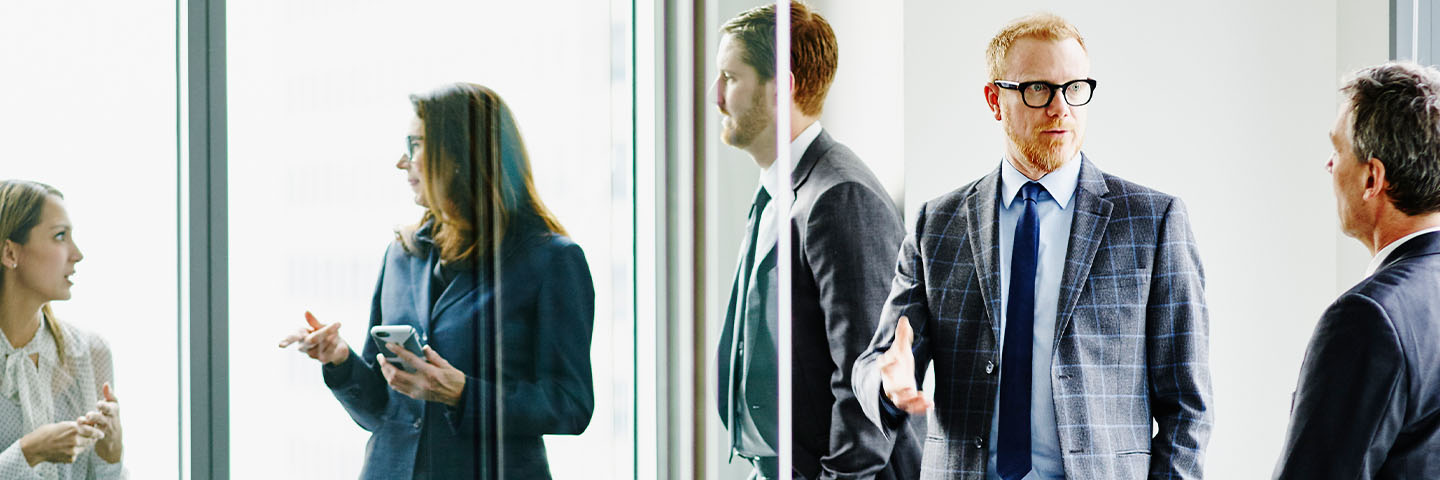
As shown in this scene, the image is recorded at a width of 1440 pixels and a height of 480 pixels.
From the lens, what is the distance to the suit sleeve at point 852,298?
1169 mm

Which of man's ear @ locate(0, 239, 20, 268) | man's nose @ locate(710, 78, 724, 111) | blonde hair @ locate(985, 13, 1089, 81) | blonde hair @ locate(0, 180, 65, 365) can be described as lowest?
man's ear @ locate(0, 239, 20, 268)

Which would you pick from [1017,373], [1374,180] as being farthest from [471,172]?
[1374,180]

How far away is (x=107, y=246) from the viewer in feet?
1.12

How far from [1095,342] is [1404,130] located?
551 mm

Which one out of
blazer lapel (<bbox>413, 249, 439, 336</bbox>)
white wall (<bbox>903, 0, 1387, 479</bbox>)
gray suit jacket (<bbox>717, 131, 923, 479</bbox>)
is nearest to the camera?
blazer lapel (<bbox>413, 249, 439, 336</bbox>)

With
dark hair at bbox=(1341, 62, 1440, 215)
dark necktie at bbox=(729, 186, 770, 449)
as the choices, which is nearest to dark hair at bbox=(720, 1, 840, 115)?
dark necktie at bbox=(729, 186, 770, 449)

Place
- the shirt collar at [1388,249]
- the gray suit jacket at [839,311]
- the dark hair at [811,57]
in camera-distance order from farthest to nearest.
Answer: the shirt collar at [1388,249] < the gray suit jacket at [839,311] < the dark hair at [811,57]

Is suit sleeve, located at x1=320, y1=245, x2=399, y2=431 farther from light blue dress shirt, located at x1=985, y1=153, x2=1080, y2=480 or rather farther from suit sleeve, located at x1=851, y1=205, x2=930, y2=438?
light blue dress shirt, located at x1=985, y1=153, x2=1080, y2=480

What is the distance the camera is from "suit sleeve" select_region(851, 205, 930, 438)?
119cm

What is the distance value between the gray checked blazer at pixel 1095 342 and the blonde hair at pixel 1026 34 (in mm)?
188

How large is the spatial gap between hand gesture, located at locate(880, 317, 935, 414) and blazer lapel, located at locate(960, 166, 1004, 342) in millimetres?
122

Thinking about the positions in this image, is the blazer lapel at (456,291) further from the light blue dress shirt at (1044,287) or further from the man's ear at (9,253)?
the light blue dress shirt at (1044,287)

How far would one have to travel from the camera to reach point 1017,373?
124 cm

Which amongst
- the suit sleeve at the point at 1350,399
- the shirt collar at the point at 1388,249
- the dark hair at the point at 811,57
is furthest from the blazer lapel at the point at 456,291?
the shirt collar at the point at 1388,249
